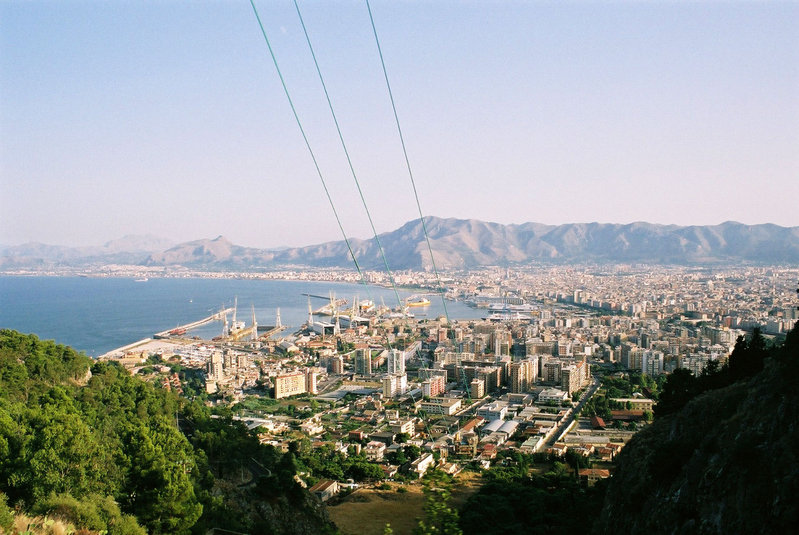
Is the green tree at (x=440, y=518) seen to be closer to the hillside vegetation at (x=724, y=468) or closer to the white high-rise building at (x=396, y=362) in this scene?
the hillside vegetation at (x=724, y=468)

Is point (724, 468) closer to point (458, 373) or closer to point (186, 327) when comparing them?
point (458, 373)

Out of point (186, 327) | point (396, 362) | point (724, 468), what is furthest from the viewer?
point (186, 327)

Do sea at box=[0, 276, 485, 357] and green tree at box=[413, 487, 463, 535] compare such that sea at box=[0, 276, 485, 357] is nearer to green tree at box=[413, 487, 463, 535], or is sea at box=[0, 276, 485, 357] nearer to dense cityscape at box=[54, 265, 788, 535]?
dense cityscape at box=[54, 265, 788, 535]

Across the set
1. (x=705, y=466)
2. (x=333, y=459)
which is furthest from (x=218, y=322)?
(x=705, y=466)

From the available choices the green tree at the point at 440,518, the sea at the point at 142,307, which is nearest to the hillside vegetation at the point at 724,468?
the green tree at the point at 440,518

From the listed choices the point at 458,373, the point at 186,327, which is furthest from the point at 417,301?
the point at 458,373

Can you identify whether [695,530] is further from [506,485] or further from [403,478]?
[403,478]
